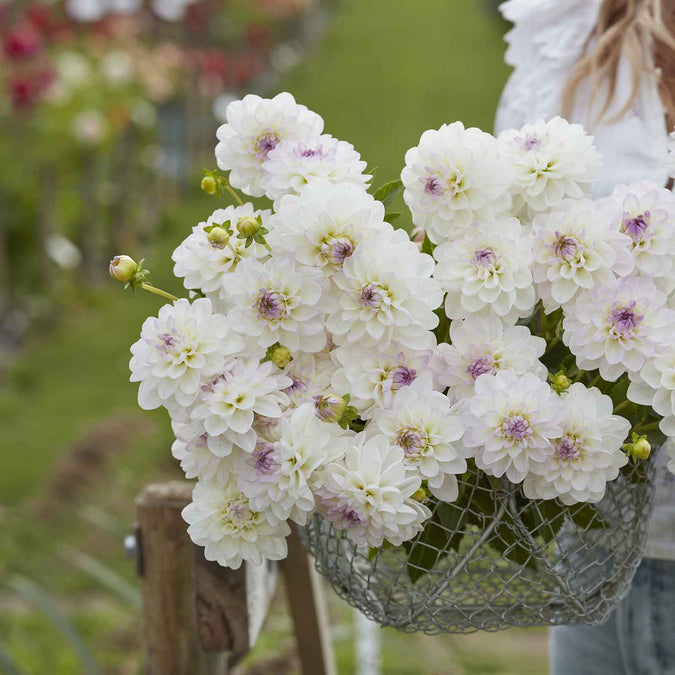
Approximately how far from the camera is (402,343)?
0.72m

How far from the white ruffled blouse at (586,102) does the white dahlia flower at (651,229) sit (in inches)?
9.8

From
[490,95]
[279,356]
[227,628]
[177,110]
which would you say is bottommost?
[227,628]

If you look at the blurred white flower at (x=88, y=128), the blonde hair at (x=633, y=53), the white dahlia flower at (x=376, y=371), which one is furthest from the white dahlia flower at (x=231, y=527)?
the blurred white flower at (x=88, y=128)

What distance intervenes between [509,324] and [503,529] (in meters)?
0.18

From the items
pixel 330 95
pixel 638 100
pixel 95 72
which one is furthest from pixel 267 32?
pixel 638 100

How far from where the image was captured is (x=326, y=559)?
0.90 metres

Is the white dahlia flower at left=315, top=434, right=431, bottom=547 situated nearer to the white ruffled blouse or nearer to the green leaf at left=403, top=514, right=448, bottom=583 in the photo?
the green leaf at left=403, top=514, right=448, bottom=583

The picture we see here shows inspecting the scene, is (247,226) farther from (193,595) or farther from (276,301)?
(193,595)

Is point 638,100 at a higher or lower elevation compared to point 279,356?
higher

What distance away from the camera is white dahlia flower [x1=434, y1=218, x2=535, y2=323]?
2.40 ft

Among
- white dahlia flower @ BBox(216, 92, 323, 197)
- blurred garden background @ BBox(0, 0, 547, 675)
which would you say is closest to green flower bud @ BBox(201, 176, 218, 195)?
white dahlia flower @ BBox(216, 92, 323, 197)

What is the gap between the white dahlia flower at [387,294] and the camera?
708 mm

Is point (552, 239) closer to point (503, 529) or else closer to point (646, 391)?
point (646, 391)

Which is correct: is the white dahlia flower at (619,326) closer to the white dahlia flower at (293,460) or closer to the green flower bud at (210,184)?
the white dahlia flower at (293,460)
